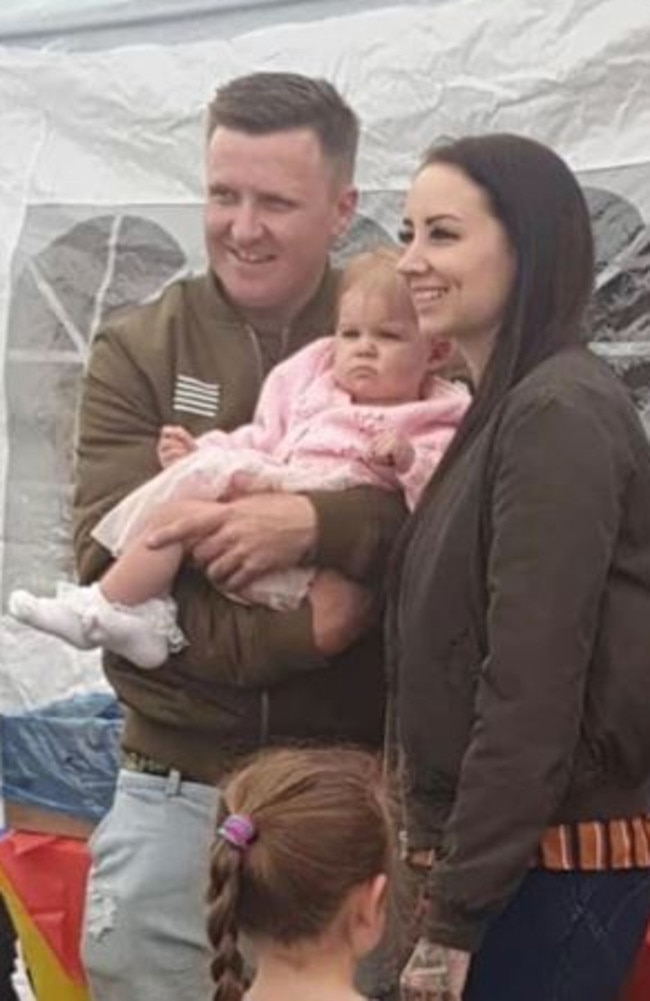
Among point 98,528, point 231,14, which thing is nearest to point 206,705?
point 98,528

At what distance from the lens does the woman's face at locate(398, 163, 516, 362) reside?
1816mm

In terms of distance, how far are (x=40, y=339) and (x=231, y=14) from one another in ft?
2.14

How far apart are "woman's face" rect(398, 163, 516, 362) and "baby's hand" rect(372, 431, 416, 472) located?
0.14m

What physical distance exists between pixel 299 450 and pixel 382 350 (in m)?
0.14

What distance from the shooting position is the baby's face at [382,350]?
204 cm

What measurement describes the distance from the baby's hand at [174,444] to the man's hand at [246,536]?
7cm

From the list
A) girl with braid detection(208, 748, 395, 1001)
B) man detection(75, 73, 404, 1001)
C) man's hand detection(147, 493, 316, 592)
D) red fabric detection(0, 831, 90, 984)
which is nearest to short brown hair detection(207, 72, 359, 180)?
man detection(75, 73, 404, 1001)

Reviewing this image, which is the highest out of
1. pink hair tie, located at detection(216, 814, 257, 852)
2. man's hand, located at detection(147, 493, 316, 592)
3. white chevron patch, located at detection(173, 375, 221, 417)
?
white chevron patch, located at detection(173, 375, 221, 417)

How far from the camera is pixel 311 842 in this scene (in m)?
1.67

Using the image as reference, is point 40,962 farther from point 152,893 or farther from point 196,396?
point 196,396

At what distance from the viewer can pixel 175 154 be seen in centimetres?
315

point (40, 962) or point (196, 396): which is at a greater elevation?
point (196, 396)

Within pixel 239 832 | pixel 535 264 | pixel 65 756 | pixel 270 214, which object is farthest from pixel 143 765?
pixel 65 756

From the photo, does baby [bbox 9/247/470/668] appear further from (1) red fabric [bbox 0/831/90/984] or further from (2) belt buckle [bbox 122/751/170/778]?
(1) red fabric [bbox 0/831/90/984]
